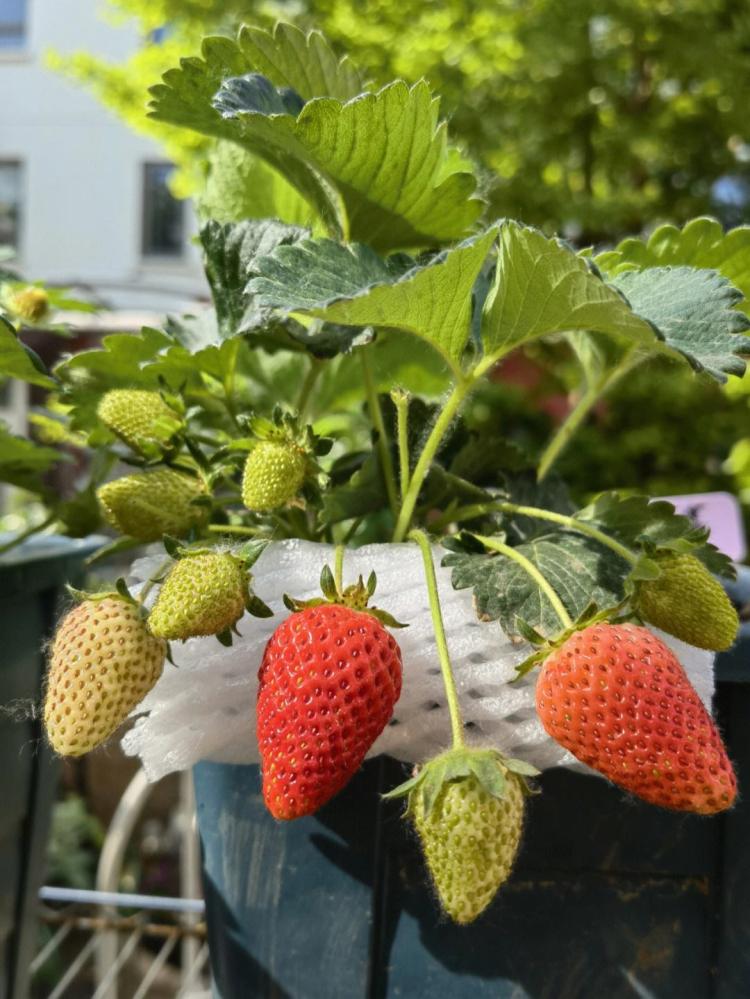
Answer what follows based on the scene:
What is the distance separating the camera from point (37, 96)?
9336mm

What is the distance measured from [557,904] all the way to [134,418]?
328mm

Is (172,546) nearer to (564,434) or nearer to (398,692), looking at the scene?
(398,692)

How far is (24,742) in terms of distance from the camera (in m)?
0.81

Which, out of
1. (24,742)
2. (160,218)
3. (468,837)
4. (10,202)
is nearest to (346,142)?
(468,837)

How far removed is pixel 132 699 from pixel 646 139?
387cm

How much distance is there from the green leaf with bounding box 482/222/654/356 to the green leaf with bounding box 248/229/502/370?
0.01 meters

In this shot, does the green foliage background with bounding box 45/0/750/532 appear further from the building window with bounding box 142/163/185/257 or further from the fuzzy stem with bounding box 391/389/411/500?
the building window with bounding box 142/163/185/257

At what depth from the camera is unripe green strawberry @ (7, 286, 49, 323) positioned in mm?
691

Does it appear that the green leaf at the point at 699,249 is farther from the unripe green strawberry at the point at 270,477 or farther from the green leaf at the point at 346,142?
the unripe green strawberry at the point at 270,477

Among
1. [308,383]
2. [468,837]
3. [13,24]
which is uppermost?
[13,24]

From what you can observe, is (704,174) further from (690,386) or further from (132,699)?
(132,699)

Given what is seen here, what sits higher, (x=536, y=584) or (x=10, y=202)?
(x=536, y=584)

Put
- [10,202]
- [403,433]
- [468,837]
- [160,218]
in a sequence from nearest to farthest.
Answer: [468,837], [403,433], [160,218], [10,202]

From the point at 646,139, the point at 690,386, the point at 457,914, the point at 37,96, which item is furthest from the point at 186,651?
the point at 37,96
